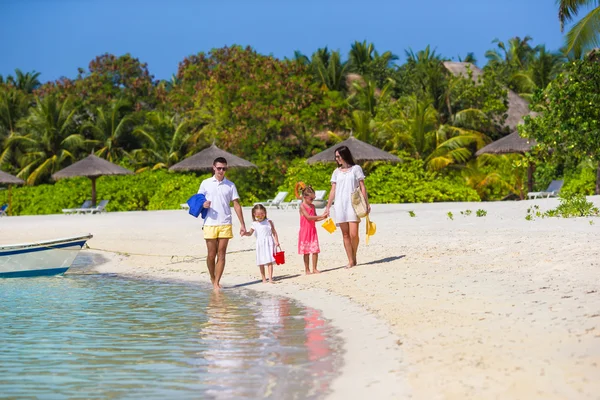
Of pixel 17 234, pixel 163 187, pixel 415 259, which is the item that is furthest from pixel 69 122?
pixel 415 259

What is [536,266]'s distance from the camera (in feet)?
34.1

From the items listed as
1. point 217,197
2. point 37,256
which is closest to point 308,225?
point 217,197

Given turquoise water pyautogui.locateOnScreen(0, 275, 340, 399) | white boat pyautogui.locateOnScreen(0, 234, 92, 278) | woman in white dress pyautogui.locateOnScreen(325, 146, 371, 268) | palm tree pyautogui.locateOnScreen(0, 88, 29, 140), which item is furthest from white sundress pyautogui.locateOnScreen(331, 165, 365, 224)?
palm tree pyautogui.locateOnScreen(0, 88, 29, 140)

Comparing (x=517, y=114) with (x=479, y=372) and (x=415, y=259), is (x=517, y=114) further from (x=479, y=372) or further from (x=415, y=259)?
(x=479, y=372)

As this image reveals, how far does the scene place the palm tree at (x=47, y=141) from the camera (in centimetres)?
3712

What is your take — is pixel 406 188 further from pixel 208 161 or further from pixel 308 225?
pixel 308 225

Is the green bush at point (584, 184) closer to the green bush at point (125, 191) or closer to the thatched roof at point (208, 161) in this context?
the thatched roof at point (208, 161)

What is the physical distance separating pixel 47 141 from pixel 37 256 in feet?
82.8

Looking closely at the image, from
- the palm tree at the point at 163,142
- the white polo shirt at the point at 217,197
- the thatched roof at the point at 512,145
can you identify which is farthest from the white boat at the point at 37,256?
the palm tree at the point at 163,142

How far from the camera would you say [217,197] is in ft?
33.3

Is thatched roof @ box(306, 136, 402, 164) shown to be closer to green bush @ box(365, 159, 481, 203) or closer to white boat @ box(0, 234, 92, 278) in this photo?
green bush @ box(365, 159, 481, 203)

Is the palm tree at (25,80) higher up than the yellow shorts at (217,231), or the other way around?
the palm tree at (25,80)

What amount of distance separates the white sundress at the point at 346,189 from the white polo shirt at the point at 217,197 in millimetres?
1506

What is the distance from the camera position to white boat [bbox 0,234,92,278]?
43.2ft
